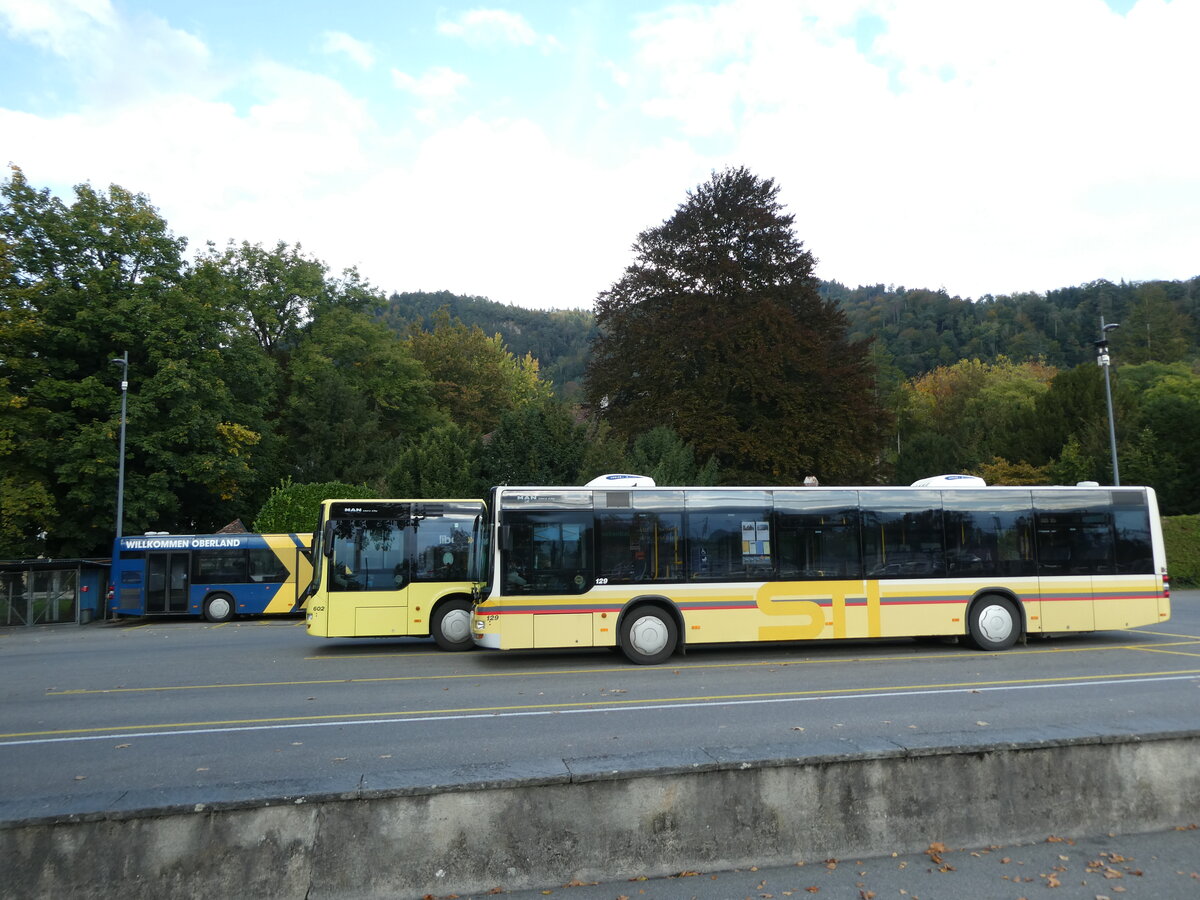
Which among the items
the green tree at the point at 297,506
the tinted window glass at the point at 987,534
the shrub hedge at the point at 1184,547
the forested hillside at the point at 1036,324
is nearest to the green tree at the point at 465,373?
the green tree at the point at 297,506

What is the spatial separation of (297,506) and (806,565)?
77.5 ft

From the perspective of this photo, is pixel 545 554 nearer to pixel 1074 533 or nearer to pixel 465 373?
pixel 1074 533

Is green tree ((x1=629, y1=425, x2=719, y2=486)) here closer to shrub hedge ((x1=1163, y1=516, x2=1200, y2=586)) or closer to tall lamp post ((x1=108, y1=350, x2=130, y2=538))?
shrub hedge ((x1=1163, y1=516, x2=1200, y2=586))

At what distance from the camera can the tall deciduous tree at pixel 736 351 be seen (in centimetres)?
3506

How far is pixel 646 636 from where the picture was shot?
14.4 metres

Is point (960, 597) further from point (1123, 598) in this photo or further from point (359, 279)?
point (359, 279)

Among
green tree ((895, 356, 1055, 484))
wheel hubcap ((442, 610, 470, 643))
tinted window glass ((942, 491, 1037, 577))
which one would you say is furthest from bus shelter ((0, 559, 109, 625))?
green tree ((895, 356, 1055, 484))

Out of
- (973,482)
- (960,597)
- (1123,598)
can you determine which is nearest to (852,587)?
(960,597)

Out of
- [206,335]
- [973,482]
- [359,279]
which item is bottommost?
[973,482]

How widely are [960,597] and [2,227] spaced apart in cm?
3550

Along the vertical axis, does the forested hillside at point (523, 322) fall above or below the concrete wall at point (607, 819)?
above

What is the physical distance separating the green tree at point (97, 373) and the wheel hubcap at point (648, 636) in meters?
25.9

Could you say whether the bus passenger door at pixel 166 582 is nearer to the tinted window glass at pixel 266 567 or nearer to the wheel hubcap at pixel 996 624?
the tinted window glass at pixel 266 567

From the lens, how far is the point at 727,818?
512cm
